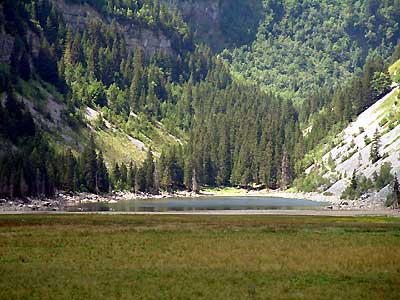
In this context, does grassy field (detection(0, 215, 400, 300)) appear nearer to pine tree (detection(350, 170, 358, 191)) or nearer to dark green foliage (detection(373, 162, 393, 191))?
dark green foliage (detection(373, 162, 393, 191))

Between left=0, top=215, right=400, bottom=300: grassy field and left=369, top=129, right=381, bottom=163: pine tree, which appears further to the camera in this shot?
left=369, top=129, right=381, bottom=163: pine tree

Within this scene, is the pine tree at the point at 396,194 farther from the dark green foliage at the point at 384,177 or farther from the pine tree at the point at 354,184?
the pine tree at the point at 354,184

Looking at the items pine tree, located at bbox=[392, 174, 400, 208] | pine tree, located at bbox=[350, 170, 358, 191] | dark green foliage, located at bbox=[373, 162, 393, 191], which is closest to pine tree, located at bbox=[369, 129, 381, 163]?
pine tree, located at bbox=[350, 170, 358, 191]

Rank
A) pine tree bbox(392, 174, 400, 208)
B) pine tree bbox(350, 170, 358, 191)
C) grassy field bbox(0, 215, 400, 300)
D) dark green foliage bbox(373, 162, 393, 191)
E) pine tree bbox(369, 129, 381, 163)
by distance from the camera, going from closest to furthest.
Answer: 1. grassy field bbox(0, 215, 400, 300)
2. pine tree bbox(392, 174, 400, 208)
3. dark green foliage bbox(373, 162, 393, 191)
4. pine tree bbox(350, 170, 358, 191)
5. pine tree bbox(369, 129, 381, 163)

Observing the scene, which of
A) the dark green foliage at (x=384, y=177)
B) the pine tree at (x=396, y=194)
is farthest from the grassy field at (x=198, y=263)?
the dark green foliage at (x=384, y=177)

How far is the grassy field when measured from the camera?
46344 mm

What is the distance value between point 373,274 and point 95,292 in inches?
761

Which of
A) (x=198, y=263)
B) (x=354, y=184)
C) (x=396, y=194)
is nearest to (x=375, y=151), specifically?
(x=354, y=184)

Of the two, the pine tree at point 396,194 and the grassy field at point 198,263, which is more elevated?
the grassy field at point 198,263

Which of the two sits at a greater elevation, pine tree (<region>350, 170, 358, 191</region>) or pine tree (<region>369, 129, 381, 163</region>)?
pine tree (<region>369, 129, 381, 163</region>)

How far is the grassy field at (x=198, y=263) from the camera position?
46.3 metres

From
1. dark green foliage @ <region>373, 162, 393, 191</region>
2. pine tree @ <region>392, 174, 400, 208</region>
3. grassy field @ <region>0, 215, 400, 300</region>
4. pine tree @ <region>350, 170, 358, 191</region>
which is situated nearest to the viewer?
grassy field @ <region>0, 215, 400, 300</region>

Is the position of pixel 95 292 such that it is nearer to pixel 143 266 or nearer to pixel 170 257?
pixel 143 266

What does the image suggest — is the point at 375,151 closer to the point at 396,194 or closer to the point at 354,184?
the point at 354,184
